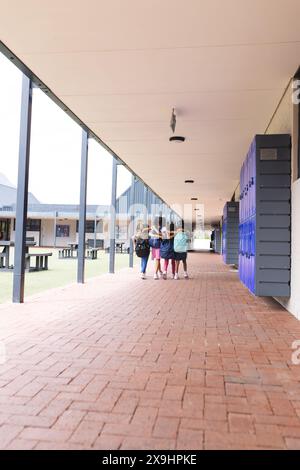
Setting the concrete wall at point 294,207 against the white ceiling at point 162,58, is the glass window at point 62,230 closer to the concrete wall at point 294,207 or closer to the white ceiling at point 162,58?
the white ceiling at point 162,58

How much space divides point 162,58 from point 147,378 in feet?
10.5

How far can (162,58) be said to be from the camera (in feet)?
14.0

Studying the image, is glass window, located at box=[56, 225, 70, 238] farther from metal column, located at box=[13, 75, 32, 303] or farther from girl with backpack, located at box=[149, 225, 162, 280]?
metal column, located at box=[13, 75, 32, 303]

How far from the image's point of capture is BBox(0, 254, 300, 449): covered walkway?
2.00 meters

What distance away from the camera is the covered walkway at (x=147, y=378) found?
6.55ft

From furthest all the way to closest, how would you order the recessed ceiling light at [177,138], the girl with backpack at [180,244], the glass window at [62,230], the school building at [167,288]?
the glass window at [62,230]
the girl with backpack at [180,244]
the recessed ceiling light at [177,138]
the school building at [167,288]

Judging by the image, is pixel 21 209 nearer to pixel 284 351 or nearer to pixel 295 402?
pixel 284 351

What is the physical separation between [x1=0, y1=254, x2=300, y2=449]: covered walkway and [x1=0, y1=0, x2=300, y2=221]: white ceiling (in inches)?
109

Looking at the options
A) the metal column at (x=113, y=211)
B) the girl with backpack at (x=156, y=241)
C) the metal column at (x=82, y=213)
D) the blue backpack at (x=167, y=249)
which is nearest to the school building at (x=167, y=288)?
the metal column at (x=82, y=213)

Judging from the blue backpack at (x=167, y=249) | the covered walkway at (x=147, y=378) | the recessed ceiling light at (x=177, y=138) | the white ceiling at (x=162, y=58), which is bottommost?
the covered walkway at (x=147, y=378)

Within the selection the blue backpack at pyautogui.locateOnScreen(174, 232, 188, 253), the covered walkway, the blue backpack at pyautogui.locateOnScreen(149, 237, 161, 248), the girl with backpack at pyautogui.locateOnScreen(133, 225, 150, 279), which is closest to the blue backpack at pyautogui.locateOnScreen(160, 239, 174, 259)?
the blue backpack at pyautogui.locateOnScreen(174, 232, 188, 253)

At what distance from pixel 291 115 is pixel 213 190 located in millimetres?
9263

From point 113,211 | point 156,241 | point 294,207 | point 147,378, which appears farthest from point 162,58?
point 113,211

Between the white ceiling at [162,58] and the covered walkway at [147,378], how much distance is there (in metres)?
2.77
